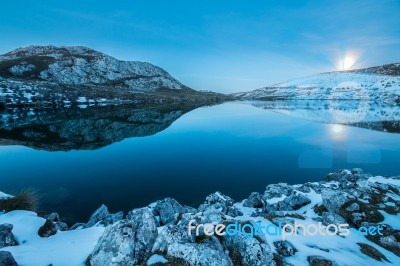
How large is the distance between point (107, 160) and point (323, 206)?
29.7 m

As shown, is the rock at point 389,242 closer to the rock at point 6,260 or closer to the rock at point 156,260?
the rock at point 156,260

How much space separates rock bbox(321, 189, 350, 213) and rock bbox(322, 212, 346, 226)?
1263 millimetres

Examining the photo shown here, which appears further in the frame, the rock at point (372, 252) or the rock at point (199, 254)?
the rock at point (372, 252)

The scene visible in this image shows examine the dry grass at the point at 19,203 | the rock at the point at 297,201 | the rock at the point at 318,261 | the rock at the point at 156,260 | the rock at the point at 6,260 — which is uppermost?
the rock at the point at 6,260

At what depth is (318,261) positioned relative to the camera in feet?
32.9

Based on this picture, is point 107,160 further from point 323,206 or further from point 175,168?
point 323,206

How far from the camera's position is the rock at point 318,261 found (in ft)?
32.5

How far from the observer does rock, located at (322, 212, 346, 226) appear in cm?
1452

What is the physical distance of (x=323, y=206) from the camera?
17484 mm

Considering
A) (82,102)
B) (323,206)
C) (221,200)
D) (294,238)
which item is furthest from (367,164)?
(82,102)

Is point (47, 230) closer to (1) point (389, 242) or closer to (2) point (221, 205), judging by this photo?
(2) point (221, 205)

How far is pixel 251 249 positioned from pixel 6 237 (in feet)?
32.6

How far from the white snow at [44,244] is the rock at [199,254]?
11.7 ft

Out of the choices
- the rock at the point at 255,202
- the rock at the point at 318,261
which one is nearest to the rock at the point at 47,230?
the rock at the point at 318,261
